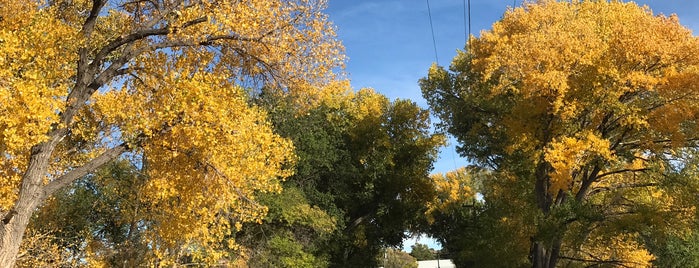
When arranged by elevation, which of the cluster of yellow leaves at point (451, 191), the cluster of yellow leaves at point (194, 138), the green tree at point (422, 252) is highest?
the green tree at point (422, 252)

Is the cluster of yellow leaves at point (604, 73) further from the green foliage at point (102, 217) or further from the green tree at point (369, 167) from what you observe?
the green foliage at point (102, 217)

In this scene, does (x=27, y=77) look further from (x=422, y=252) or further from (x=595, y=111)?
(x=422, y=252)

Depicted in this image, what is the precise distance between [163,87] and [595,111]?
39.1ft

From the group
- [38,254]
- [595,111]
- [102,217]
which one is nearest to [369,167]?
[102,217]

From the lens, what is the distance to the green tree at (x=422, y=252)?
98.0m

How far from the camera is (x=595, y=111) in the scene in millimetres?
15242

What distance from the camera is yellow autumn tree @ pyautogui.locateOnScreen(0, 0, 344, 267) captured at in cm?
753

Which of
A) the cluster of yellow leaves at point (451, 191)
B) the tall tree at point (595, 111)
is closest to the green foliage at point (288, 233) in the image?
the cluster of yellow leaves at point (451, 191)

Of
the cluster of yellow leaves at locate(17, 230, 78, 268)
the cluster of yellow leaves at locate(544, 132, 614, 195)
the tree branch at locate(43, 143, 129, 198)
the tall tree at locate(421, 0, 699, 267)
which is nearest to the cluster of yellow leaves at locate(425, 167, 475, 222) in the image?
the tall tree at locate(421, 0, 699, 267)

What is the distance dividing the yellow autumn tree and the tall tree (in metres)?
8.20

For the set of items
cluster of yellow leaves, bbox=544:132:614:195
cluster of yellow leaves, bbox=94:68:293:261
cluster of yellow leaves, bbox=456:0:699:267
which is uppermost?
cluster of yellow leaves, bbox=456:0:699:267

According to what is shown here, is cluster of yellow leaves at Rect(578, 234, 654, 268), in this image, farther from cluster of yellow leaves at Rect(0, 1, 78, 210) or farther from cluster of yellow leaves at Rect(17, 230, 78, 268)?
cluster of yellow leaves at Rect(17, 230, 78, 268)

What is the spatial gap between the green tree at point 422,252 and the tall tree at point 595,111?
8125 centimetres

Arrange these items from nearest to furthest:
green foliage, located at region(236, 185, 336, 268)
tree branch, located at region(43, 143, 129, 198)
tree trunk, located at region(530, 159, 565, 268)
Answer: tree branch, located at region(43, 143, 129, 198) → tree trunk, located at region(530, 159, 565, 268) → green foliage, located at region(236, 185, 336, 268)
